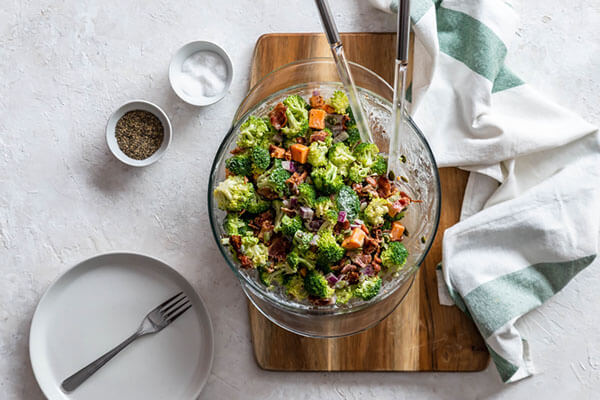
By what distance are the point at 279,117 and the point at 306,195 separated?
1.24 feet

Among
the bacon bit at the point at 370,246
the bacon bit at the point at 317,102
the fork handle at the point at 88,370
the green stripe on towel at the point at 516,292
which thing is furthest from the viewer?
the fork handle at the point at 88,370

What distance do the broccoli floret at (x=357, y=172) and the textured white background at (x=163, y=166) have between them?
2.54ft

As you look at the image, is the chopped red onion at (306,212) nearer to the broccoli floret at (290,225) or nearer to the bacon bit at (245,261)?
the broccoli floret at (290,225)

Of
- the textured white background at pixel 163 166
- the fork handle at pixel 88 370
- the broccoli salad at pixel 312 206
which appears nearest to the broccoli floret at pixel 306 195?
the broccoli salad at pixel 312 206

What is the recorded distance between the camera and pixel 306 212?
6.86 feet

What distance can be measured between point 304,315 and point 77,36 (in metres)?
1.80

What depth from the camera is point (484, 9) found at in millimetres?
2434

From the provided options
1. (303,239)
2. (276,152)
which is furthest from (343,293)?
(276,152)

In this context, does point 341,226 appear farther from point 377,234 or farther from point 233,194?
point 233,194

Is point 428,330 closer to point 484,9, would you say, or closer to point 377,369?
point 377,369

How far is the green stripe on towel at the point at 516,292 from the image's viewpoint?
2.39 m

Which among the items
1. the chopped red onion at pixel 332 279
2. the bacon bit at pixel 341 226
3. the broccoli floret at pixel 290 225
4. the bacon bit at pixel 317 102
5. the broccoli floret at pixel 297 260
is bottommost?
the chopped red onion at pixel 332 279

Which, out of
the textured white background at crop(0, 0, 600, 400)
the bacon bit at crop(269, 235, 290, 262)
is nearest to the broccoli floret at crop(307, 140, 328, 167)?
the bacon bit at crop(269, 235, 290, 262)

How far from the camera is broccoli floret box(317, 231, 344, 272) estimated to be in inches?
80.7
